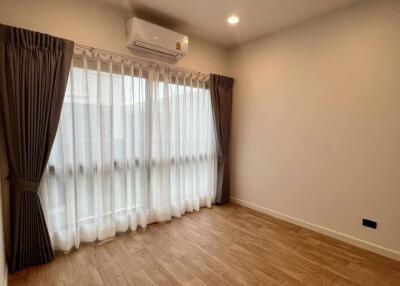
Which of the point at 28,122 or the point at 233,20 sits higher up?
the point at 233,20

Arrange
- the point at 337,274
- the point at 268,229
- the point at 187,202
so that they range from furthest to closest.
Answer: the point at 187,202 → the point at 268,229 → the point at 337,274

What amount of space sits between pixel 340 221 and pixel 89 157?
3.05 meters

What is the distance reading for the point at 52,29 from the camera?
219 cm

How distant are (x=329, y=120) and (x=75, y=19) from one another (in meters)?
3.13

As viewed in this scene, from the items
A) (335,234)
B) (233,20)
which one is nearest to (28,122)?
(233,20)

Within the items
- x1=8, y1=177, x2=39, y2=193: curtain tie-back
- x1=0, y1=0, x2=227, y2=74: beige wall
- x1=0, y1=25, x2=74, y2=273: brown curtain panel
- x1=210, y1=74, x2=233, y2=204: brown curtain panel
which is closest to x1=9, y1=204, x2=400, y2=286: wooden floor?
x1=0, y1=25, x2=74, y2=273: brown curtain panel

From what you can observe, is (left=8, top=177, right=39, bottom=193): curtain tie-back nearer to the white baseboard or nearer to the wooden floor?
the wooden floor

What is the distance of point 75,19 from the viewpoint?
2309 mm

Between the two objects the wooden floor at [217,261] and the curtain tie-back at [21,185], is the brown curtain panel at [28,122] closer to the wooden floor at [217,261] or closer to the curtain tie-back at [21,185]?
the curtain tie-back at [21,185]

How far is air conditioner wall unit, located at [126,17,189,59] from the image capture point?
2.51 m

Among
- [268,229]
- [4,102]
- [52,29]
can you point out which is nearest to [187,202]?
[268,229]

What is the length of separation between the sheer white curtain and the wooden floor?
33 cm

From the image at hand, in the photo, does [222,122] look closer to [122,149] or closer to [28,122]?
[122,149]

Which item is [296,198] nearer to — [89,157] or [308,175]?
[308,175]
